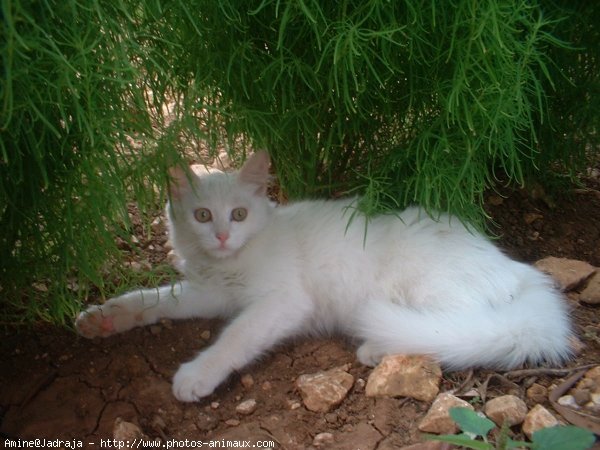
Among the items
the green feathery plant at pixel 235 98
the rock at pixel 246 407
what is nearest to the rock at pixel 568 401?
the green feathery plant at pixel 235 98

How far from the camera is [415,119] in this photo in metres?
2.46

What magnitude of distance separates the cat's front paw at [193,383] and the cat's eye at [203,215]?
2.01 ft

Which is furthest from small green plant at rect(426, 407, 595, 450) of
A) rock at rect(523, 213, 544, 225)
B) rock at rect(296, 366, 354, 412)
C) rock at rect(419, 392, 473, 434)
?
rock at rect(523, 213, 544, 225)

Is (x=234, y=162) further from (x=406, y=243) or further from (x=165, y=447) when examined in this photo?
(x=165, y=447)

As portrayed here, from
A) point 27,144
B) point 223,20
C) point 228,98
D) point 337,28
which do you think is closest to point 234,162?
point 228,98

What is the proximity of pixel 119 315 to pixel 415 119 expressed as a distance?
1.45m

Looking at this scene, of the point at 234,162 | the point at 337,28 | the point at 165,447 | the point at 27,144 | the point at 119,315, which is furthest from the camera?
the point at 234,162

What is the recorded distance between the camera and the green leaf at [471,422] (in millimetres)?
1391

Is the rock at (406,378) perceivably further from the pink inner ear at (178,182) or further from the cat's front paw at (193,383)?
the pink inner ear at (178,182)

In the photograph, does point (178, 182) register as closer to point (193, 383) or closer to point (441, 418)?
point (193, 383)

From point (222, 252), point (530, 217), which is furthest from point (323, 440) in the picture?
point (530, 217)

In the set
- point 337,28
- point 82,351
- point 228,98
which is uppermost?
point 337,28

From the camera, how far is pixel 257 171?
8.14 feet

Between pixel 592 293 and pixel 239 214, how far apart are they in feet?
4.95
